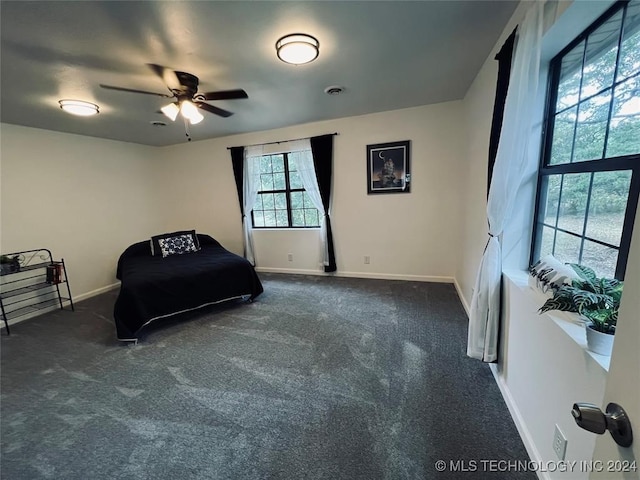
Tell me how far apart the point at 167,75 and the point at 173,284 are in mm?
2043

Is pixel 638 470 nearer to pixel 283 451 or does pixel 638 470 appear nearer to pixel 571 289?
pixel 571 289

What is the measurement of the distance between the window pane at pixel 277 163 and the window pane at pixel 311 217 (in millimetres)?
838

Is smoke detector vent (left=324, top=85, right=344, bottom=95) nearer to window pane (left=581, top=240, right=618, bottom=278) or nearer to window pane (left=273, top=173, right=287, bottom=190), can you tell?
window pane (left=273, top=173, right=287, bottom=190)

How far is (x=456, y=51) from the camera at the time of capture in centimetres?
212

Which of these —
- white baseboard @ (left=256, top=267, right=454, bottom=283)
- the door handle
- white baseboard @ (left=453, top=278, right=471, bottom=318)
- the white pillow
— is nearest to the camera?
the door handle

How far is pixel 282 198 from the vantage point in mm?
4645

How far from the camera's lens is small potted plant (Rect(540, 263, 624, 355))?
882 millimetres

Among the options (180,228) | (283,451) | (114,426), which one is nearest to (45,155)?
(180,228)

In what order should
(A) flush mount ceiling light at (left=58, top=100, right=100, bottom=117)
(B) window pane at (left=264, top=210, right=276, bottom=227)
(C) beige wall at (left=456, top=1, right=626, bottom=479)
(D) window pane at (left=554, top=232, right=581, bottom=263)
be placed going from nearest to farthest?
1. (C) beige wall at (left=456, top=1, right=626, bottom=479)
2. (D) window pane at (left=554, top=232, right=581, bottom=263)
3. (A) flush mount ceiling light at (left=58, top=100, right=100, bottom=117)
4. (B) window pane at (left=264, top=210, right=276, bottom=227)

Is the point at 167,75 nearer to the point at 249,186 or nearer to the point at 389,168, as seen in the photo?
the point at 249,186

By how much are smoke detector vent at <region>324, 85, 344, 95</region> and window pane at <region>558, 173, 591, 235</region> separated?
2113 millimetres

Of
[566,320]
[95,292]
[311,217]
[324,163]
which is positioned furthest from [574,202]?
[95,292]

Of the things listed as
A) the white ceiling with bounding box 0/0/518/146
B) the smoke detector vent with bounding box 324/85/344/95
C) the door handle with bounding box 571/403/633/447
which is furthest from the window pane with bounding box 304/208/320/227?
the door handle with bounding box 571/403/633/447

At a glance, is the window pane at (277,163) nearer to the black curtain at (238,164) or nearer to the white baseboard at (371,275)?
the black curtain at (238,164)
